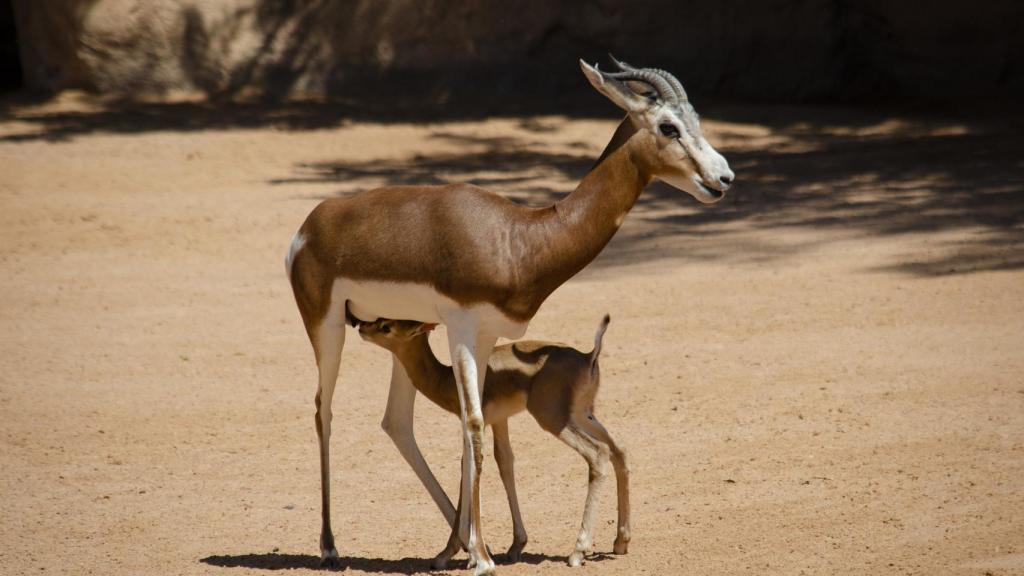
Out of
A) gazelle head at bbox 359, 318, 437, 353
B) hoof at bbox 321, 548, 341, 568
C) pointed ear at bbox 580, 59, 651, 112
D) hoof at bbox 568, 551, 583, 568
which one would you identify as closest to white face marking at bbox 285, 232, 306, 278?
gazelle head at bbox 359, 318, 437, 353

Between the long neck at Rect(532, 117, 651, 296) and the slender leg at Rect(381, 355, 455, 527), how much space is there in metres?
1.29

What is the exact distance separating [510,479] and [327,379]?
1.07m

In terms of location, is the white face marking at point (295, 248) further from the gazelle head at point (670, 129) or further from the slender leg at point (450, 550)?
the gazelle head at point (670, 129)

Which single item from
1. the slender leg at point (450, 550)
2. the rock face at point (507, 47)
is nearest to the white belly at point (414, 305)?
the slender leg at point (450, 550)

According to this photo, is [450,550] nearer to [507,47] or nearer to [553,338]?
[553,338]

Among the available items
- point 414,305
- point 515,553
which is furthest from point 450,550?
point 414,305

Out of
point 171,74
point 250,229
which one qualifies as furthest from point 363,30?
point 250,229

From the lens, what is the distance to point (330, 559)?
642cm

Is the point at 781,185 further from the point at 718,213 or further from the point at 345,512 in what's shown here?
the point at 345,512

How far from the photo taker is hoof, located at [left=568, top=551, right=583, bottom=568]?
20.6ft

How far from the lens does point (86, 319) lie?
1093 centimetres

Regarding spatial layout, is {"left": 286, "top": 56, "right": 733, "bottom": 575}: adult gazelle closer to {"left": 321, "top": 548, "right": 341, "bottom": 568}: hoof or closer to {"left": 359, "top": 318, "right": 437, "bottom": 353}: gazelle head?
{"left": 359, "top": 318, "right": 437, "bottom": 353}: gazelle head

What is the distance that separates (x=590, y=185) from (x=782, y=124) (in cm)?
1293

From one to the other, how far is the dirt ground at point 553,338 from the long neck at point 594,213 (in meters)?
1.50
